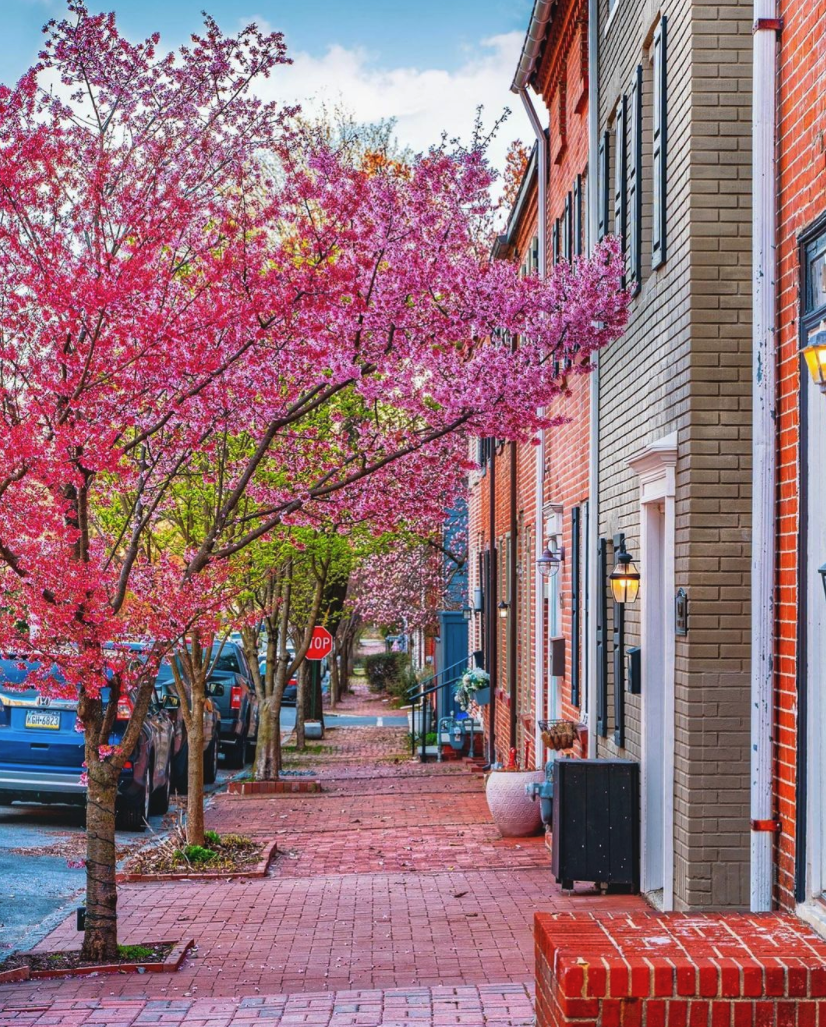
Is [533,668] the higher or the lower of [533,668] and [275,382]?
the lower

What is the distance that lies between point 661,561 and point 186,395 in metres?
3.33

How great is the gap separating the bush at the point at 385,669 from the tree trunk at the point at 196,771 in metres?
31.3

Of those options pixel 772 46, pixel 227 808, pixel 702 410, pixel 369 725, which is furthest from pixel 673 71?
pixel 369 725

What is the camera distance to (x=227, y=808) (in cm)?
1625

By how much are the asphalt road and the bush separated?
1196 inches

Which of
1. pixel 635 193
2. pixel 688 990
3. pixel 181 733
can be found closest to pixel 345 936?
pixel 688 990

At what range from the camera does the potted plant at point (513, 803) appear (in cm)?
1276

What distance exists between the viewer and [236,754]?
72.3ft

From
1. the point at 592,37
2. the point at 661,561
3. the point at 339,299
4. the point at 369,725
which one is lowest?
the point at 369,725

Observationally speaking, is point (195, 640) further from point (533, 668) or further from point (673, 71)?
point (673, 71)

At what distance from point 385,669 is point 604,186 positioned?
123 ft

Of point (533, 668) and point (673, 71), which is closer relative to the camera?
point (673, 71)

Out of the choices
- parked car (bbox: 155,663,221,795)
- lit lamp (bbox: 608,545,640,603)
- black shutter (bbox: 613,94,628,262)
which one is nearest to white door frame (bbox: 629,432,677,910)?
lit lamp (bbox: 608,545,640,603)

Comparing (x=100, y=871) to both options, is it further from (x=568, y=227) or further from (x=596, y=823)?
(x=568, y=227)
